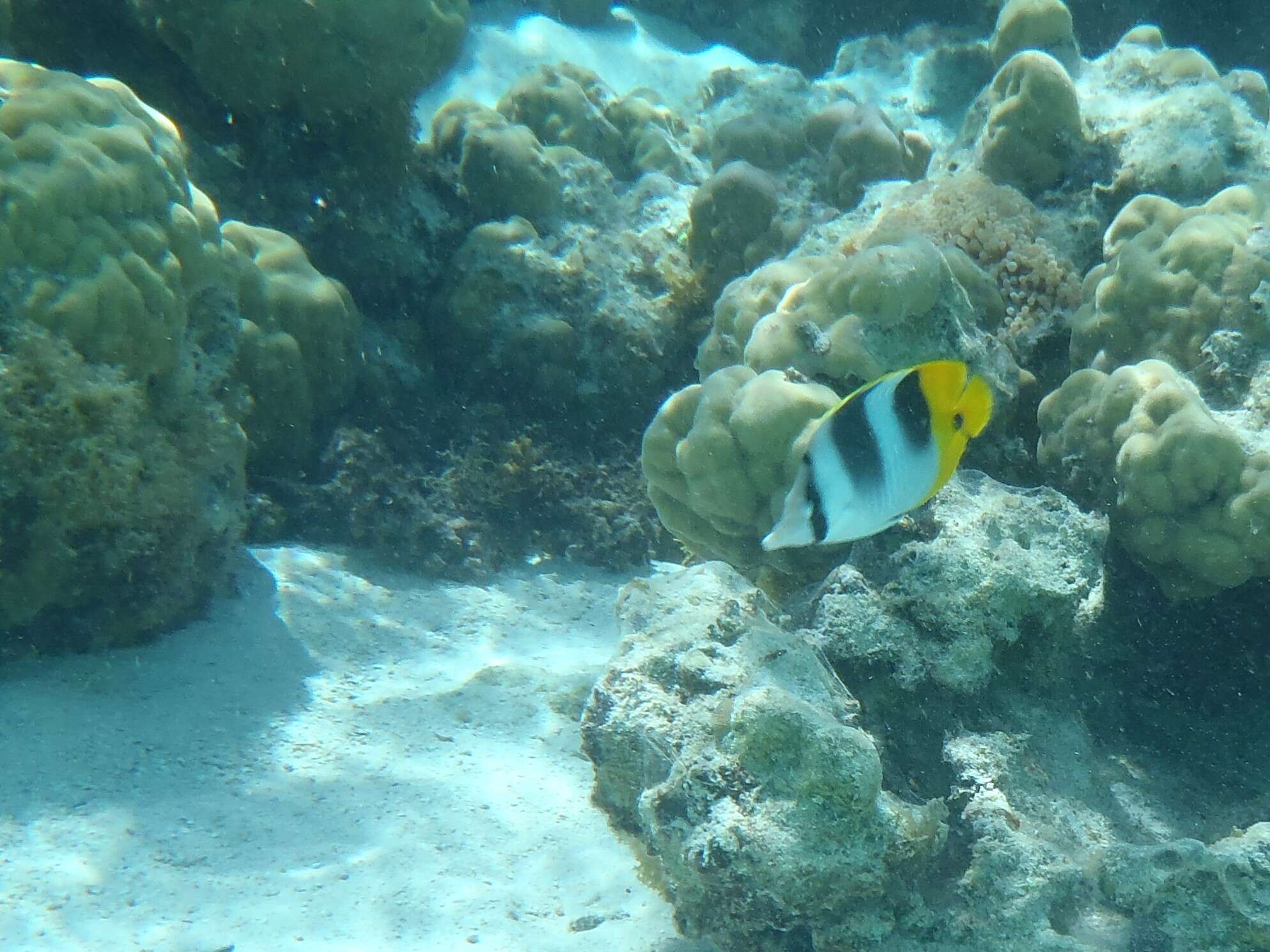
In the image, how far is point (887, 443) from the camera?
5.79ft

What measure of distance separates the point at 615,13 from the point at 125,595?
11.4m

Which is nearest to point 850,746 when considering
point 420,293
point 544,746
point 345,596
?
point 544,746

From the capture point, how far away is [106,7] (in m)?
5.51

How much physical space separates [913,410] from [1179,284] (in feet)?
8.43

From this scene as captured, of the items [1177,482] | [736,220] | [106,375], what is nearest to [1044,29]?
[736,220]

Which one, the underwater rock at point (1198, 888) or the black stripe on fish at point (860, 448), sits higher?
the black stripe on fish at point (860, 448)

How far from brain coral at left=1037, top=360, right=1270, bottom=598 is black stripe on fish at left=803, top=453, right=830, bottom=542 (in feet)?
6.71

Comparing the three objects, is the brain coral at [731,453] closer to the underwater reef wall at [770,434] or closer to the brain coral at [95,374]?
the underwater reef wall at [770,434]

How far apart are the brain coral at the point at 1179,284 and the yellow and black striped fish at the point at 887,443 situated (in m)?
2.38

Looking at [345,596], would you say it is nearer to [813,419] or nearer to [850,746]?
[813,419]

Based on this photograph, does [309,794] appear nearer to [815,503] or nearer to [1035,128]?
[815,503]

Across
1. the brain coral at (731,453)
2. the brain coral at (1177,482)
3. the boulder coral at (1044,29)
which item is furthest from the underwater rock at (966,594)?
the boulder coral at (1044,29)

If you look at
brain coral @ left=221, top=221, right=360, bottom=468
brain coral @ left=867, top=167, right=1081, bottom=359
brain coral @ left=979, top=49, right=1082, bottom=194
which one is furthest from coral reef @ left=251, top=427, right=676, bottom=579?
brain coral @ left=979, top=49, right=1082, bottom=194

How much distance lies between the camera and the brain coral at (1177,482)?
Answer: 300 cm
